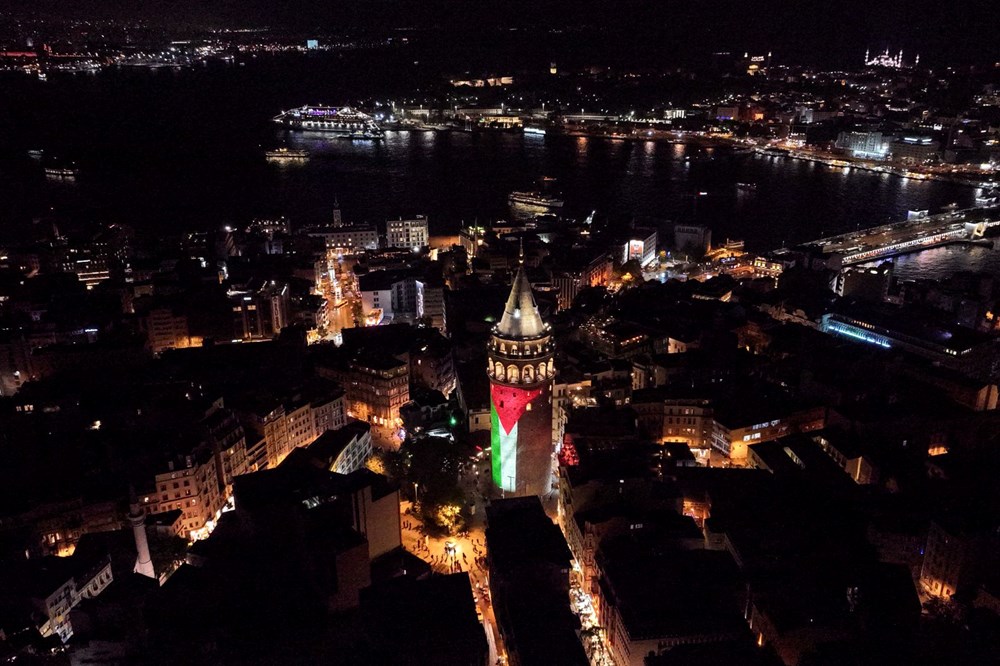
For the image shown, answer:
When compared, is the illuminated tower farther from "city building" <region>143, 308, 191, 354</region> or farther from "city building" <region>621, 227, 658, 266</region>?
"city building" <region>621, 227, 658, 266</region>

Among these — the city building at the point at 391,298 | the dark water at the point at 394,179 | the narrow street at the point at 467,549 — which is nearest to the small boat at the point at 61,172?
the dark water at the point at 394,179

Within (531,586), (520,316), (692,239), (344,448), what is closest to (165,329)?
(344,448)

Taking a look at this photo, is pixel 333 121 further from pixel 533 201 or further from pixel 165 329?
pixel 165 329

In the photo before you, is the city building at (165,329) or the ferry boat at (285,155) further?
the ferry boat at (285,155)

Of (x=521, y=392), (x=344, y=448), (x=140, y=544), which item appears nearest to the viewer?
(x=140, y=544)

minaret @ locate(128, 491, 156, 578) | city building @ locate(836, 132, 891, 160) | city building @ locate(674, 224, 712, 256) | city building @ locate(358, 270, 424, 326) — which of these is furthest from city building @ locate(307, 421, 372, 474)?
city building @ locate(836, 132, 891, 160)

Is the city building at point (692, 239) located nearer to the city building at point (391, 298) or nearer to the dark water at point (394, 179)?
the dark water at point (394, 179)

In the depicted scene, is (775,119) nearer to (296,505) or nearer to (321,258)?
(321,258)

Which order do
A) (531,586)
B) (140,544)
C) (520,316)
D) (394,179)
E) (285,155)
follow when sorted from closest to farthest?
(531,586) → (140,544) → (520,316) → (394,179) → (285,155)
